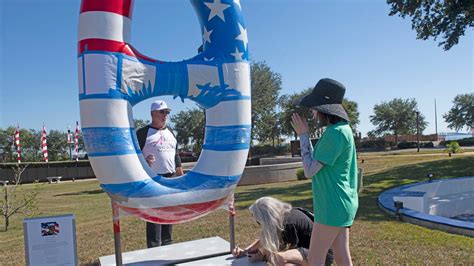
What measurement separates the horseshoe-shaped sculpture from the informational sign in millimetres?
458

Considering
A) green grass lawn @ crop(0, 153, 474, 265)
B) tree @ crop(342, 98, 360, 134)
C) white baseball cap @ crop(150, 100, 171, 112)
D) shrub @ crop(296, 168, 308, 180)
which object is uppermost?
tree @ crop(342, 98, 360, 134)

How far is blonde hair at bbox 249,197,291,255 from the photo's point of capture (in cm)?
300

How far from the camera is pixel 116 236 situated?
3125 mm

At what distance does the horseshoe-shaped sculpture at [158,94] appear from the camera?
2.83 m

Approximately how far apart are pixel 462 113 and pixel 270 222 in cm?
5781

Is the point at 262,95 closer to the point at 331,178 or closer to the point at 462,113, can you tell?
the point at 331,178

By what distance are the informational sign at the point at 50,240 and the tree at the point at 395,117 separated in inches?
1965

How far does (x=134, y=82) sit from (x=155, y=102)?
2.81ft

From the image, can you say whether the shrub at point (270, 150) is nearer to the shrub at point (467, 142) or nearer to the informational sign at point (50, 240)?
the shrub at point (467, 142)

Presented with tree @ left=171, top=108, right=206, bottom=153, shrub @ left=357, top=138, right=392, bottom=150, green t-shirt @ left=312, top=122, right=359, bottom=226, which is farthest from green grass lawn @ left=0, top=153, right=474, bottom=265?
shrub @ left=357, top=138, right=392, bottom=150

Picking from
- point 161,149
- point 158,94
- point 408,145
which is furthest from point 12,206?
point 408,145

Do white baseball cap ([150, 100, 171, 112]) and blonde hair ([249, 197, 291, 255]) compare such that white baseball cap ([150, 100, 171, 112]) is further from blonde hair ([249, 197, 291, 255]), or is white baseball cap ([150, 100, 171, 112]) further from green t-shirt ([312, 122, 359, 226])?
green t-shirt ([312, 122, 359, 226])

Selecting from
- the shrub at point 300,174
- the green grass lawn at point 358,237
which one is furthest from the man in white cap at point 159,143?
the shrub at point 300,174

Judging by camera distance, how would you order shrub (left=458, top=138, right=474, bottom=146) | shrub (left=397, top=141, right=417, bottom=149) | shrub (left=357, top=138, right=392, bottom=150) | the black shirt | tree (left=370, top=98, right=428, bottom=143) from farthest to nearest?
tree (left=370, top=98, right=428, bottom=143) < shrub (left=357, top=138, right=392, bottom=150) < shrub (left=458, top=138, right=474, bottom=146) < shrub (left=397, top=141, right=417, bottom=149) < the black shirt
